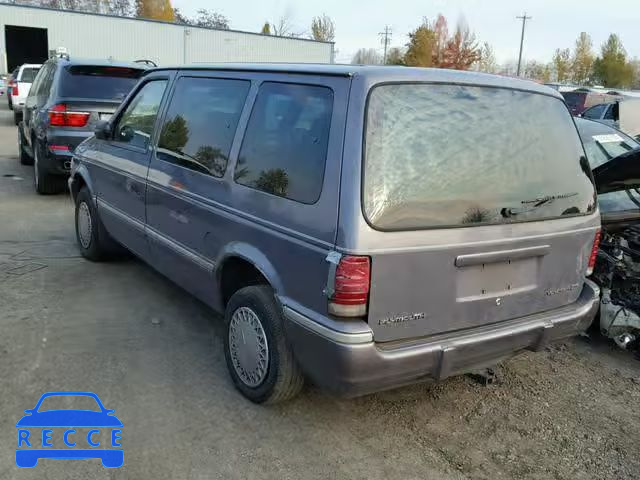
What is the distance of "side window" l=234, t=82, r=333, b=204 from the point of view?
112 inches

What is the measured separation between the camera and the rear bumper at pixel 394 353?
2.63 metres

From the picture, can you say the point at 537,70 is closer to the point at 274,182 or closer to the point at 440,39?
the point at 440,39

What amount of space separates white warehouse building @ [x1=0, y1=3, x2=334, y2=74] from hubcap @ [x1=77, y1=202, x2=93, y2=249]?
29.3m

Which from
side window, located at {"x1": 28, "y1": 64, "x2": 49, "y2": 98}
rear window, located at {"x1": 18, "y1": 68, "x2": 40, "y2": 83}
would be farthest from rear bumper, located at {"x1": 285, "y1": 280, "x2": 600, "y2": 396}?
rear window, located at {"x1": 18, "y1": 68, "x2": 40, "y2": 83}

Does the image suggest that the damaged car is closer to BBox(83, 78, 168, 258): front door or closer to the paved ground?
the paved ground

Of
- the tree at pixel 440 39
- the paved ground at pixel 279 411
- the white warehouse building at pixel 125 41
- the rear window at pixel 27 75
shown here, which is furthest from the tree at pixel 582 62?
the paved ground at pixel 279 411

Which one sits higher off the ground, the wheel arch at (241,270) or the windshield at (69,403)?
the wheel arch at (241,270)

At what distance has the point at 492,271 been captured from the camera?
117 inches

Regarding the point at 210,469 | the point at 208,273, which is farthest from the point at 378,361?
the point at 208,273

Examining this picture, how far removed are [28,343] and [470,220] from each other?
9.92 feet

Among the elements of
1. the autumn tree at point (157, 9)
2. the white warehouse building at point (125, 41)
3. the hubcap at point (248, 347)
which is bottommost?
the hubcap at point (248, 347)

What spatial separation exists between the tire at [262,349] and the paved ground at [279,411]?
0.47ft

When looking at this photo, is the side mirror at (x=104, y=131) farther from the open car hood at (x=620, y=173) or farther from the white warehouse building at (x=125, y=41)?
the white warehouse building at (x=125, y=41)

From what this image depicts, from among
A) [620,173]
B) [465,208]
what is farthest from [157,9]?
[465,208]
